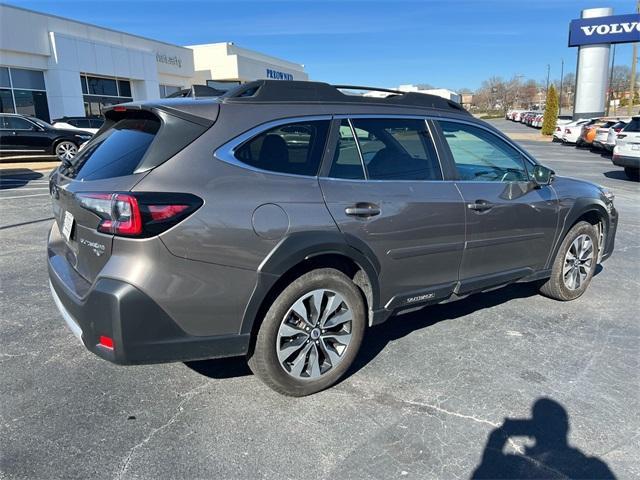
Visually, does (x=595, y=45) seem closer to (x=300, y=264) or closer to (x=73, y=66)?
(x=73, y=66)

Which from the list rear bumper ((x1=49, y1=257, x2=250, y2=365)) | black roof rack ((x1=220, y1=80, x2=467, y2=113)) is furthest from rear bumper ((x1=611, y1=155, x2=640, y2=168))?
rear bumper ((x1=49, y1=257, x2=250, y2=365))

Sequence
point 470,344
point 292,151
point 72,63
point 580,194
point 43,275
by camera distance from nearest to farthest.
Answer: point 292,151
point 470,344
point 580,194
point 43,275
point 72,63

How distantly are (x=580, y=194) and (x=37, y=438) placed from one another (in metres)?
4.53

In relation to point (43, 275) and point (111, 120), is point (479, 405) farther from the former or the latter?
point (43, 275)

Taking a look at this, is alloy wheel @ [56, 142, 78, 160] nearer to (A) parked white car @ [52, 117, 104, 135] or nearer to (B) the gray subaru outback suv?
(A) parked white car @ [52, 117, 104, 135]

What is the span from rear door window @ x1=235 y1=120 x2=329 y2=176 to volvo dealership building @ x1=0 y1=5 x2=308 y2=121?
1635cm

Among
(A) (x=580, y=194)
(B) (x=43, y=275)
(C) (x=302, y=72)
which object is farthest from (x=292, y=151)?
(C) (x=302, y=72)

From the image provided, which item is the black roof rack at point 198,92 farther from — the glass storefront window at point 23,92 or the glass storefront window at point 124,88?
the glass storefront window at point 124,88

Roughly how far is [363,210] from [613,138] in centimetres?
2036

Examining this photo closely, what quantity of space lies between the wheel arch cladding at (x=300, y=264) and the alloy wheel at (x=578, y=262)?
241 centimetres

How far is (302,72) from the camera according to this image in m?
55.7

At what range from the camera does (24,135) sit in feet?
54.3

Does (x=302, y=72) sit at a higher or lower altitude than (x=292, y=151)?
higher

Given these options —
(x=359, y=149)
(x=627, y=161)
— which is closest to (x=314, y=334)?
(x=359, y=149)
